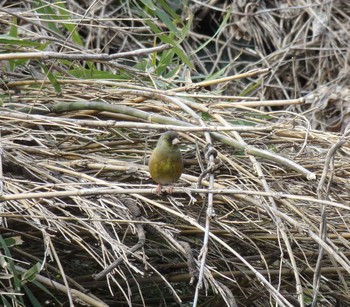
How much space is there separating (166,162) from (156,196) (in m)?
0.15

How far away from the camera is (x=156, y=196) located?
→ 2.50 metres

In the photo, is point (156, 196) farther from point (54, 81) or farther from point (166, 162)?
point (54, 81)

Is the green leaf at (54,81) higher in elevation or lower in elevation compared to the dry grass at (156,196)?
higher

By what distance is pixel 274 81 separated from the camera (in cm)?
566

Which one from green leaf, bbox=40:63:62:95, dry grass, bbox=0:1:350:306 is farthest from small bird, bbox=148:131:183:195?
green leaf, bbox=40:63:62:95

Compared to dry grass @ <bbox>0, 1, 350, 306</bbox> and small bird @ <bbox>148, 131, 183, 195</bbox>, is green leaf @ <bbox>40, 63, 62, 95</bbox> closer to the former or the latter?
dry grass @ <bbox>0, 1, 350, 306</bbox>

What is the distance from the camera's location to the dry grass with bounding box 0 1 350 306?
2303mm

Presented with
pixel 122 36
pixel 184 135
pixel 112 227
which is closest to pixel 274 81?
pixel 122 36

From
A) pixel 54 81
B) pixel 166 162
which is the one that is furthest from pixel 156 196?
pixel 54 81

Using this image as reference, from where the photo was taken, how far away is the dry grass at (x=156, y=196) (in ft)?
7.55

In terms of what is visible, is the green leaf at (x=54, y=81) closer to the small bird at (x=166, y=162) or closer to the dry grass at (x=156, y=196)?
the dry grass at (x=156, y=196)

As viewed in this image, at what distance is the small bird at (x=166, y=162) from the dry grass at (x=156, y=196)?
0.05 meters

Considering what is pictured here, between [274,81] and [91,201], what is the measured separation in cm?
346

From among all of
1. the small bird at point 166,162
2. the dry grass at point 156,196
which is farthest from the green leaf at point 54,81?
the small bird at point 166,162
